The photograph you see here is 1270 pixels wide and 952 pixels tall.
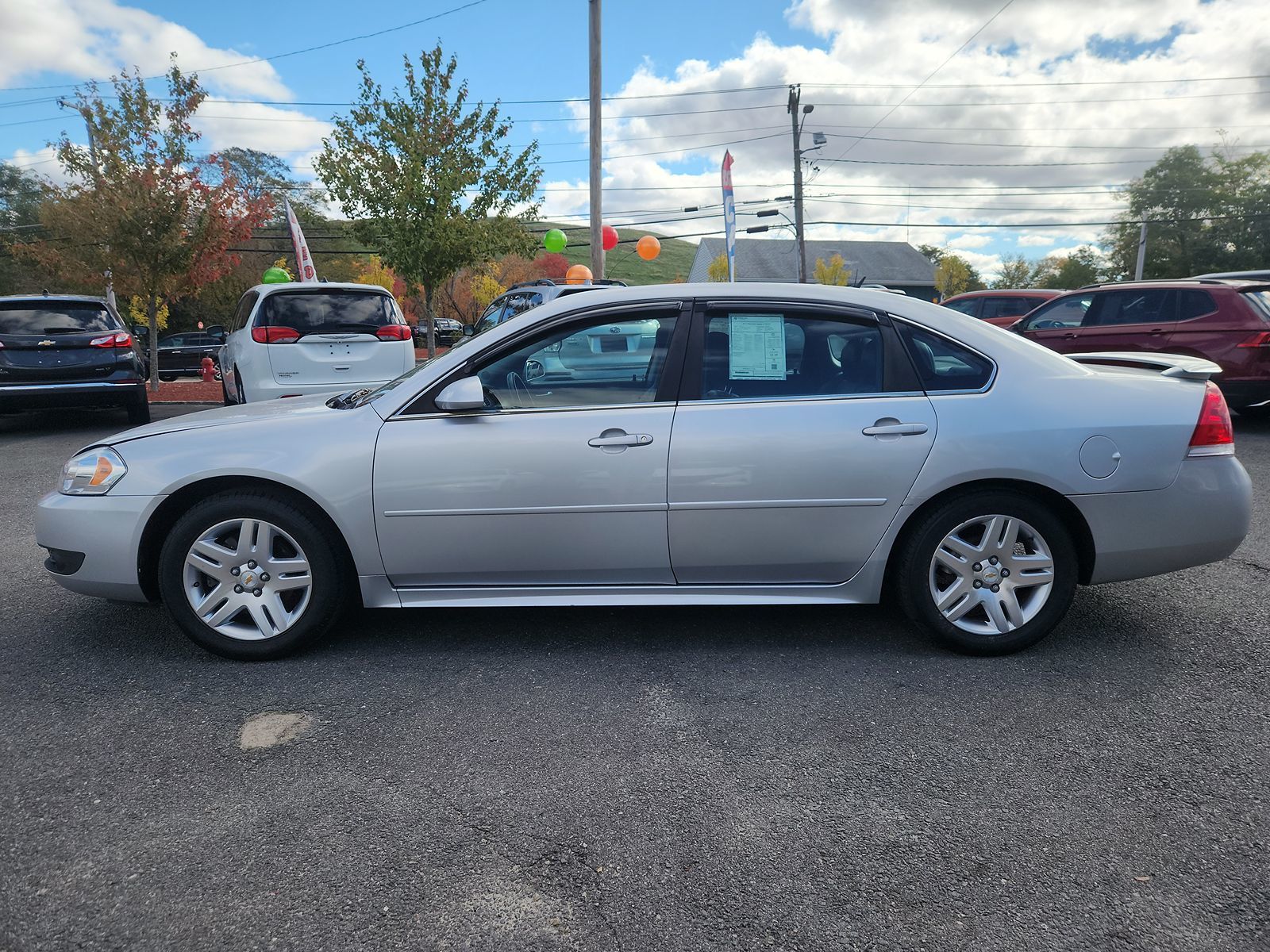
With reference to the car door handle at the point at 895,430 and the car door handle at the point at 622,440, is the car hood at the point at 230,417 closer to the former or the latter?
the car door handle at the point at 622,440

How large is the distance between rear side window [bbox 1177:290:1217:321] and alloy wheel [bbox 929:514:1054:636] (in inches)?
295

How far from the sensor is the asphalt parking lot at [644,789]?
2.04 m

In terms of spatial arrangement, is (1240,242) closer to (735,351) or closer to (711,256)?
(711,256)

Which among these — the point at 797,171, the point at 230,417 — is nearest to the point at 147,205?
the point at 230,417

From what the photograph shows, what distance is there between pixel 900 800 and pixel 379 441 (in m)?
2.34

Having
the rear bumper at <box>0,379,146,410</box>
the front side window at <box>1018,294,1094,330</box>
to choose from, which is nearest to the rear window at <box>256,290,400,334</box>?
the rear bumper at <box>0,379,146,410</box>

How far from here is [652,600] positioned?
140 inches

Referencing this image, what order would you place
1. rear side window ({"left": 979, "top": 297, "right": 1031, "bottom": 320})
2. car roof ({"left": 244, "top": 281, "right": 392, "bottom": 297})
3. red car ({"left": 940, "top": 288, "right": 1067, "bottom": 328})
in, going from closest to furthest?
car roof ({"left": 244, "top": 281, "right": 392, "bottom": 297}) < red car ({"left": 940, "top": 288, "right": 1067, "bottom": 328}) < rear side window ({"left": 979, "top": 297, "right": 1031, "bottom": 320})

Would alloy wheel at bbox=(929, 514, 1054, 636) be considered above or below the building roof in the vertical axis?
below

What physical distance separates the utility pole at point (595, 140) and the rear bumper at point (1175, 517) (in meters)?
13.7

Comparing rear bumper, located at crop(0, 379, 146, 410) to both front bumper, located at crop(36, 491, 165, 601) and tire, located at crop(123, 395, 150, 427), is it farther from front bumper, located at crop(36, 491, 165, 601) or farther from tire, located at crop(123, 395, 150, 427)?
front bumper, located at crop(36, 491, 165, 601)

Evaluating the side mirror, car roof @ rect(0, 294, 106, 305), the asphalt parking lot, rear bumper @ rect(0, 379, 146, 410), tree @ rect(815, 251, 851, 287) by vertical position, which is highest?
tree @ rect(815, 251, 851, 287)

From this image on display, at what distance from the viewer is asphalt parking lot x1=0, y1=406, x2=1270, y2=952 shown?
2.04 metres

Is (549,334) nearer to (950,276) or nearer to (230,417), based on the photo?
(230,417)
